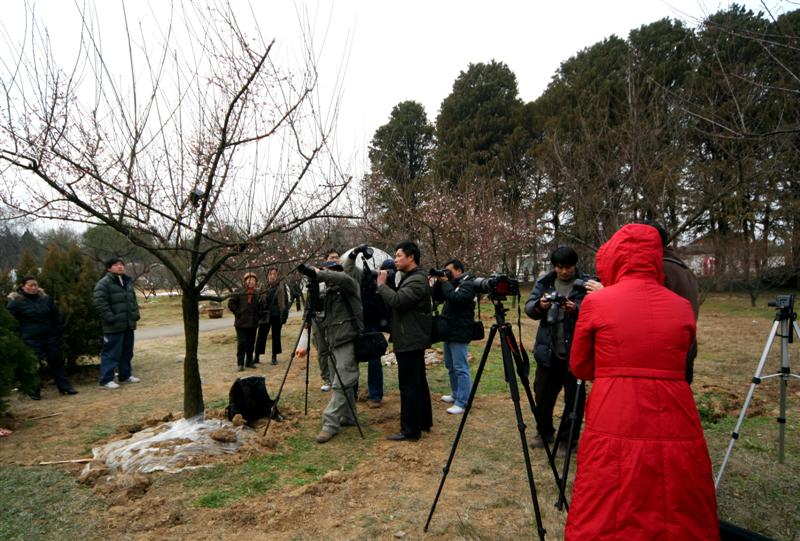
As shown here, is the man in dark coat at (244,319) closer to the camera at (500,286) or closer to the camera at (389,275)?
the camera at (389,275)

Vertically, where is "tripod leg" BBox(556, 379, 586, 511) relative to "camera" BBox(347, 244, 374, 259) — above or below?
below

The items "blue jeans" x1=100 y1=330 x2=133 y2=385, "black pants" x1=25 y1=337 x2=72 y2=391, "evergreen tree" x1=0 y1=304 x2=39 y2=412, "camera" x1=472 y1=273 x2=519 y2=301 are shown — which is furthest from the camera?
"blue jeans" x1=100 y1=330 x2=133 y2=385

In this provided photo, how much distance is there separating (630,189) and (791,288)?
20915 mm

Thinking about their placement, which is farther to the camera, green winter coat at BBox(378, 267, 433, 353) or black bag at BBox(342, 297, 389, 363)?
black bag at BBox(342, 297, 389, 363)

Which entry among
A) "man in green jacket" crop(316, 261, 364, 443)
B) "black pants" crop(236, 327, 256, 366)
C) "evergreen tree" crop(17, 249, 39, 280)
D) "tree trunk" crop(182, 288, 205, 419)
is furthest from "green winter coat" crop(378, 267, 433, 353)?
"evergreen tree" crop(17, 249, 39, 280)

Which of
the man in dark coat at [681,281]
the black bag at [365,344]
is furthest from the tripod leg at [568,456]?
the black bag at [365,344]

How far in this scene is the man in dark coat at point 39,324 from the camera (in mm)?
6719

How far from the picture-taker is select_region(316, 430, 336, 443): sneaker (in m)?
4.65

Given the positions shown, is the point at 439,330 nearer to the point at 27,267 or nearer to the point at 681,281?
the point at 681,281

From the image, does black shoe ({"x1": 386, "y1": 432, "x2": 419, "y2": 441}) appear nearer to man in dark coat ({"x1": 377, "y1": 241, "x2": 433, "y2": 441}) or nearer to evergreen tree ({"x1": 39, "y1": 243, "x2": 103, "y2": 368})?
man in dark coat ({"x1": 377, "y1": 241, "x2": 433, "y2": 441})

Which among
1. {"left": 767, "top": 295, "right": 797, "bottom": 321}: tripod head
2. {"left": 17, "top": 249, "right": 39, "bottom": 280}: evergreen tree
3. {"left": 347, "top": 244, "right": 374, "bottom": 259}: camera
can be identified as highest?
{"left": 17, "top": 249, "right": 39, "bottom": 280}: evergreen tree

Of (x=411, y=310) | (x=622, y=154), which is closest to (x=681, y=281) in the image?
(x=411, y=310)

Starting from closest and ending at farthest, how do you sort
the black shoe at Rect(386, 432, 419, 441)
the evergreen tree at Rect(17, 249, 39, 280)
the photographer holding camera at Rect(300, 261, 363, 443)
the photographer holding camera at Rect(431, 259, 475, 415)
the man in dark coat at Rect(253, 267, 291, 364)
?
the black shoe at Rect(386, 432, 419, 441), the photographer holding camera at Rect(300, 261, 363, 443), the photographer holding camera at Rect(431, 259, 475, 415), the evergreen tree at Rect(17, 249, 39, 280), the man in dark coat at Rect(253, 267, 291, 364)

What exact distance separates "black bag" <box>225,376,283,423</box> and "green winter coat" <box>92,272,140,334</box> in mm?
3317
